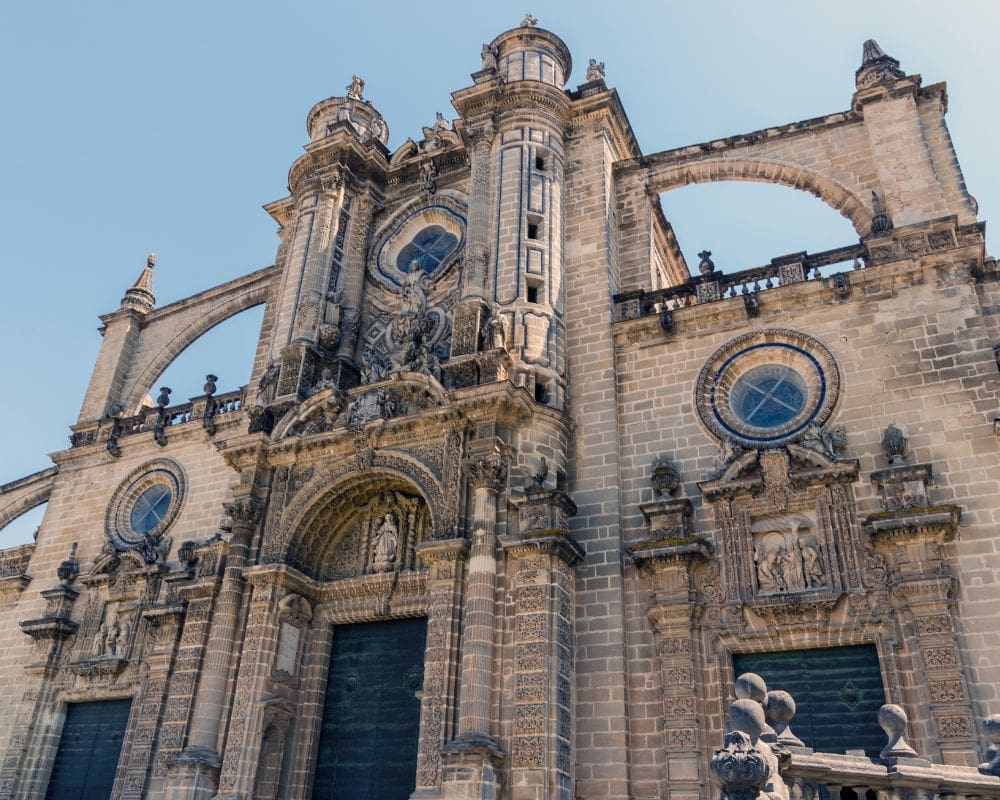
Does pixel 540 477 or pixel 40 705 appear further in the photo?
pixel 40 705

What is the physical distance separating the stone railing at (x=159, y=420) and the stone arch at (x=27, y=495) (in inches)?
74.4

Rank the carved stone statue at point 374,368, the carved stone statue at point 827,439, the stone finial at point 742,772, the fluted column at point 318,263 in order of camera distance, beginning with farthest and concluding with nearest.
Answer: the fluted column at point 318,263, the carved stone statue at point 374,368, the carved stone statue at point 827,439, the stone finial at point 742,772

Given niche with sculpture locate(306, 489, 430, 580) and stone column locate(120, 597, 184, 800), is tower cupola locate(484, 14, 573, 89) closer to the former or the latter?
niche with sculpture locate(306, 489, 430, 580)

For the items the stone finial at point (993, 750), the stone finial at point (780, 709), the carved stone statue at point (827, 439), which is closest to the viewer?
the stone finial at point (993, 750)

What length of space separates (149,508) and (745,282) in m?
14.3

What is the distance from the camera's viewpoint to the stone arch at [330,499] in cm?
1595

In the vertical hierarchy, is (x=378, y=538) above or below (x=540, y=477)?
below

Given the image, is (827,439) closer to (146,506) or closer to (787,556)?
(787,556)

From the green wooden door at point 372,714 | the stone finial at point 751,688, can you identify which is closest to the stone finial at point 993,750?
the stone finial at point 751,688

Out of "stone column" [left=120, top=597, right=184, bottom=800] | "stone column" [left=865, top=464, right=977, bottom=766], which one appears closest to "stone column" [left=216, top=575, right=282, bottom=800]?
"stone column" [left=120, top=597, right=184, bottom=800]

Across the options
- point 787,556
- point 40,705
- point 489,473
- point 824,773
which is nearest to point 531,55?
point 489,473

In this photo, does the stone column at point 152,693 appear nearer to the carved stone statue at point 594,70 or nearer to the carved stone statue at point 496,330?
the carved stone statue at point 496,330

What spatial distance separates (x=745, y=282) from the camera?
16062 mm

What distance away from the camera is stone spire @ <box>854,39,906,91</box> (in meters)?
17.2
